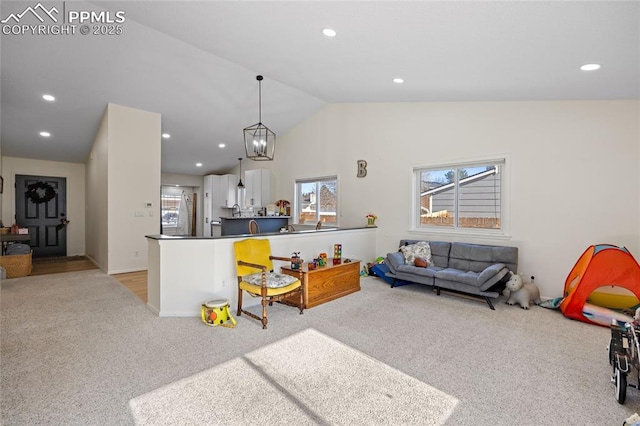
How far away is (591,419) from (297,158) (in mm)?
6553

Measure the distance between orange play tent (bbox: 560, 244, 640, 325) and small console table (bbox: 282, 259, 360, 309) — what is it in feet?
8.50

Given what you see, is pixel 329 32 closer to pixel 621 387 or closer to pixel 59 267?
pixel 621 387

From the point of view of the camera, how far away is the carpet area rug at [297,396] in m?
1.75

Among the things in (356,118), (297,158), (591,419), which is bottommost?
(591,419)

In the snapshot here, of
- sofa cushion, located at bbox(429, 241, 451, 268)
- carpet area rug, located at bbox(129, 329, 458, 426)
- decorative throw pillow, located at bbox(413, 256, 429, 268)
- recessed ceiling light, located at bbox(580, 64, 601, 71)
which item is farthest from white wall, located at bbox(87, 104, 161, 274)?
recessed ceiling light, located at bbox(580, 64, 601, 71)

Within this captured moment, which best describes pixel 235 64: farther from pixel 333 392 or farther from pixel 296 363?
pixel 333 392

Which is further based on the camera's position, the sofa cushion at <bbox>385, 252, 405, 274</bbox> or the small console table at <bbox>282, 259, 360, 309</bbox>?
the sofa cushion at <bbox>385, 252, 405, 274</bbox>

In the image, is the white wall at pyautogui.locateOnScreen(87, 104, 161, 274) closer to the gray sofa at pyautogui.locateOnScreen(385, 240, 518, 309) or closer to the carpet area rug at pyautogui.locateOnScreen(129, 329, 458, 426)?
the carpet area rug at pyautogui.locateOnScreen(129, 329, 458, 426)

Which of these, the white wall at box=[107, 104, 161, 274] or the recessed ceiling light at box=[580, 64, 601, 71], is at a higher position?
the recessed ceiling light at box=[580, 64, 601, 71]

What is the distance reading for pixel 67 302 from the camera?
3.82 metres

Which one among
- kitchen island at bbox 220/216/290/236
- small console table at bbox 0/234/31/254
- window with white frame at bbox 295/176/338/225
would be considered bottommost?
small console table at bbox 0/234/31/254

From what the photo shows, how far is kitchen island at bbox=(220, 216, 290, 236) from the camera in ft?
19.9

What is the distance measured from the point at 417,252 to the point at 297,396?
11.0 ft

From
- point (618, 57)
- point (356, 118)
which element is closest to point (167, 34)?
point (356, 118)
